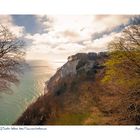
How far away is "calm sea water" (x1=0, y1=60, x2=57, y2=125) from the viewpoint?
9.91 feet

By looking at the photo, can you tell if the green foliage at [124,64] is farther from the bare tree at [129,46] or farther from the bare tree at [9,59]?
the bare tree at [9,59]

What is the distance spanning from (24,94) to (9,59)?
309 mm

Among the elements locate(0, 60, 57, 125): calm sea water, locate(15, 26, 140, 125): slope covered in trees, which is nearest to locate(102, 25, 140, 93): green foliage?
locate(15, 26, 140, 125): slope covered in trees

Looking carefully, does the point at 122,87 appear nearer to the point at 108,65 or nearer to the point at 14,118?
the point at 108,65

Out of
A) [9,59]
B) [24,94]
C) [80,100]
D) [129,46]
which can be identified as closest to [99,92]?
[80,100]

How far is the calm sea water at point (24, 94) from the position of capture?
3.02 metres

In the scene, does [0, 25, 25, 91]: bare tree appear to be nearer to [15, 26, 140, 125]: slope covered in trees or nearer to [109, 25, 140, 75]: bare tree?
[15, 26, 140, 125]: slope covered in trees

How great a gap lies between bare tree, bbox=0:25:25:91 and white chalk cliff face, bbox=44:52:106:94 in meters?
0.28

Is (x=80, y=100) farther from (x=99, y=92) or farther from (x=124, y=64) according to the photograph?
(x=124, y=64)

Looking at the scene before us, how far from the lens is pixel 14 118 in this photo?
300 cm

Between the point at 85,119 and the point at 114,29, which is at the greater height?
the point at 114,29

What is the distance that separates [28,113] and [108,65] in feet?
2.45

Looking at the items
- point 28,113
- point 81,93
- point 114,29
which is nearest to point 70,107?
point 81,93
